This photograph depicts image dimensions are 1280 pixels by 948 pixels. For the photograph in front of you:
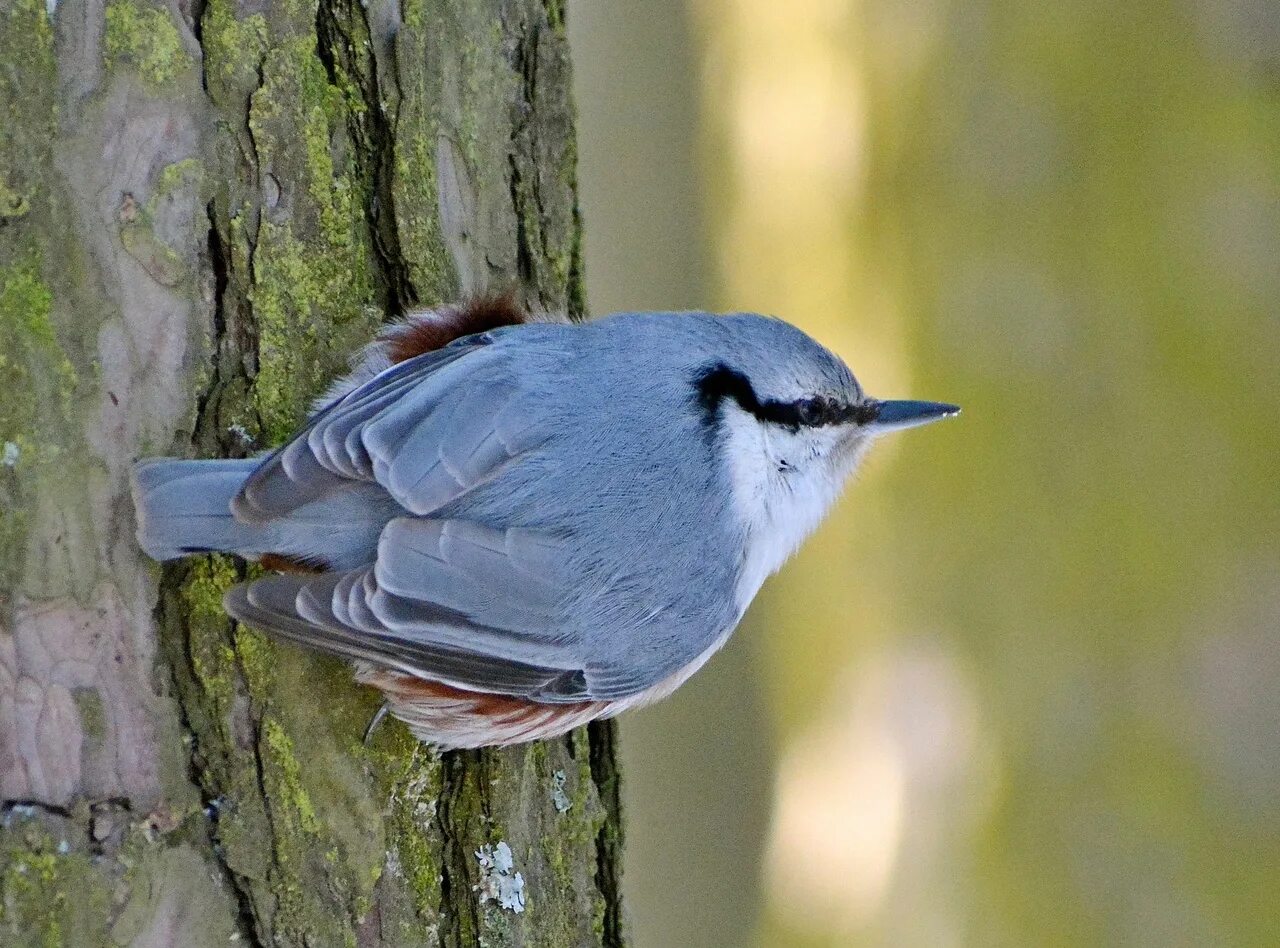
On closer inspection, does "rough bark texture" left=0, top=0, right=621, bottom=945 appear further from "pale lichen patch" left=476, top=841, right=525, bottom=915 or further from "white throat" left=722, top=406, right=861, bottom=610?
"white throat" left=722, top=406, right=861, bottom=610

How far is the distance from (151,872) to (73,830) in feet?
0.36

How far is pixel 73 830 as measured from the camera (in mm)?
1393

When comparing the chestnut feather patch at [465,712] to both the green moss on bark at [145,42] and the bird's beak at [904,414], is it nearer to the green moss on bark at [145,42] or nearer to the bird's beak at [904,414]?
the bird's beak at [904,414]

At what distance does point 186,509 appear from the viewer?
147 centimetres

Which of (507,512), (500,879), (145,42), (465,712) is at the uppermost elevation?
(145,42)

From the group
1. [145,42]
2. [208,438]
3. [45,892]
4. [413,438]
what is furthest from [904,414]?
[45,892]

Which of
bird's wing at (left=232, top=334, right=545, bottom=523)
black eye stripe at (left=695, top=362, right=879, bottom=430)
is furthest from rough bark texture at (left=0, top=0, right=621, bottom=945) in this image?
black eye stripe at (left=695, top=362, right=879, bottom=430)

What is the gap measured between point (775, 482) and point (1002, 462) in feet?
3.46

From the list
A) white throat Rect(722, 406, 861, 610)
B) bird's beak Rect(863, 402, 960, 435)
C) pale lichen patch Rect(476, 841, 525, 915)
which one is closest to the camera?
pale lichen patch Rect(476, 841, 525, 915)

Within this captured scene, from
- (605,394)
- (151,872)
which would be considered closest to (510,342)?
(605,394)

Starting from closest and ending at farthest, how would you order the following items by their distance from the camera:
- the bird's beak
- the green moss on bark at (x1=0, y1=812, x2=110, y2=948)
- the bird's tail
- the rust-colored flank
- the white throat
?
the green moss on bark at (x1=0, y1=812, x2=110, y2=948)
the bird's tail
the rust-colored flank
the white throat
the bird's beak

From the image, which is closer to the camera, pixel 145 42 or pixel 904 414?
pixel 145 42

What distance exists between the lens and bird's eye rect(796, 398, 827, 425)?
1.95 m

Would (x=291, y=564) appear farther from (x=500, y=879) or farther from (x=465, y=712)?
(x=500, y=879)
